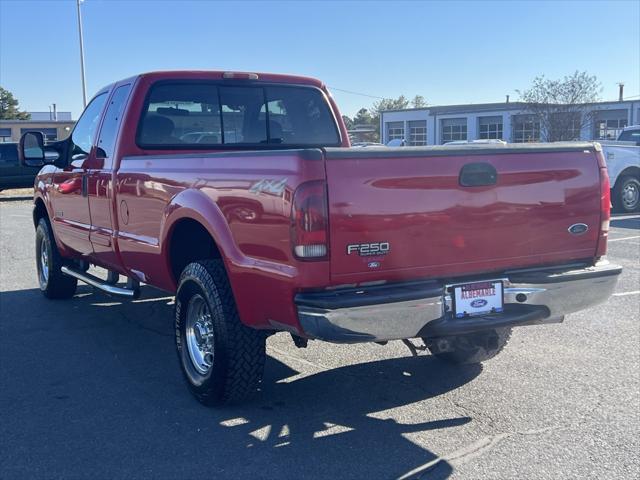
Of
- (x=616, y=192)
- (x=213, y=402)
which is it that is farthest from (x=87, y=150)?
(x=616, y=192)

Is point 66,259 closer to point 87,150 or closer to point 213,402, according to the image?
point 87,150

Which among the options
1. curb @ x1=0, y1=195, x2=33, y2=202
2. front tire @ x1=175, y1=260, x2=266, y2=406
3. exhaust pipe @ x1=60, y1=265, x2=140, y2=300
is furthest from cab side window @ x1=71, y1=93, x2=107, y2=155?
curb @ x1=0, y1=195, x2=33, y2=202

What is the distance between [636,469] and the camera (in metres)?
3.62

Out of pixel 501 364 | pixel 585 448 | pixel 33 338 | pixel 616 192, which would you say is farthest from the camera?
pixel 616 192

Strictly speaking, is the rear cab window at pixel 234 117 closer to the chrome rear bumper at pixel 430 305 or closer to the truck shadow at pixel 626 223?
the chrome rear bumper at pixel 430 305

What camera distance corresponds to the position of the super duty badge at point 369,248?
3.70 metres

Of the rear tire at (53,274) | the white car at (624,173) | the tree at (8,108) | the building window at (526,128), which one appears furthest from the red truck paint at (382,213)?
the tree at (8,108)

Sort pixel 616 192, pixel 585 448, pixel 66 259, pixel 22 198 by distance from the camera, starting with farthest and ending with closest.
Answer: pixel 22 198
pixel 616 192
pixel 66 259
pixel 585 448

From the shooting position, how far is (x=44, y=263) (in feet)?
26.7

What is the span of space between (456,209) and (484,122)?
164 feet

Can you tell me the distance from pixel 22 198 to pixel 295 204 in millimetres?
24284

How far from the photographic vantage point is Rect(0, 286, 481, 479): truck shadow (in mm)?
3752

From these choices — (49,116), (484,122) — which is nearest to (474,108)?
(484,122)

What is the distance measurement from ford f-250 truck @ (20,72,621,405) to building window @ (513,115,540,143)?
39.6 meters
